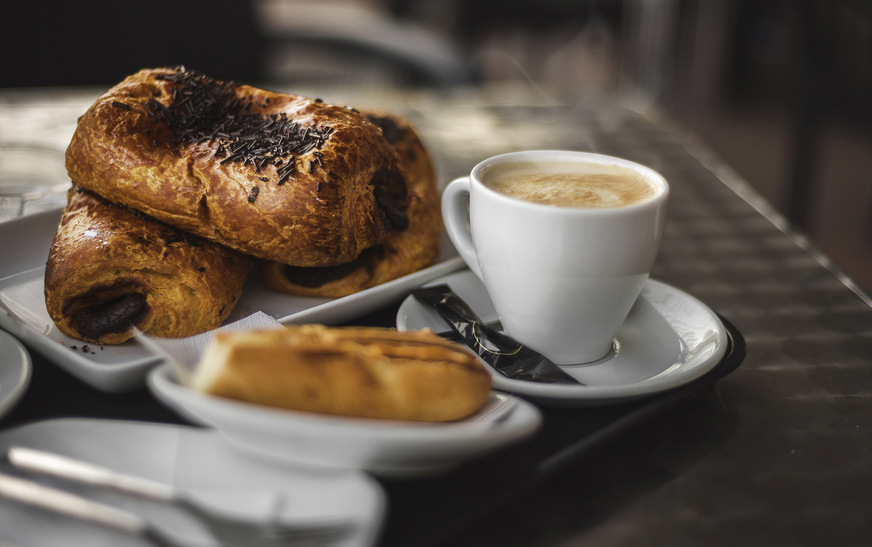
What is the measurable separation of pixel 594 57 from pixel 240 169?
4.75 meters

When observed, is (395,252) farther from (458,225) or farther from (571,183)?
(571,183)

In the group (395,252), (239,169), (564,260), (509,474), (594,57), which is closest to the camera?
(509,474)

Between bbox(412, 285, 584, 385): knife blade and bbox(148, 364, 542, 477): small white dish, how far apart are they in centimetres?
18

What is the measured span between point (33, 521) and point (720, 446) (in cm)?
58

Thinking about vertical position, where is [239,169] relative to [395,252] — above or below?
above

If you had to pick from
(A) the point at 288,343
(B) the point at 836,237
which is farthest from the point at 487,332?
(B) the point at 836,237

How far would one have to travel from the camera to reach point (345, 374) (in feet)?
1.89

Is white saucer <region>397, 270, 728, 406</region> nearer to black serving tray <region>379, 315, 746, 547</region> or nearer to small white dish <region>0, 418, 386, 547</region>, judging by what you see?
black serving tray <region>379, 315, 746, 547</region>

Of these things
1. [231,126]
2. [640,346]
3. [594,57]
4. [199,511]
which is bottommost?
[594,57]

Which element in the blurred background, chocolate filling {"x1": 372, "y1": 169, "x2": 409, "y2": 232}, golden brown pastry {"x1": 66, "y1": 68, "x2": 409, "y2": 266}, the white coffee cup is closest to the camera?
the white coffee cup

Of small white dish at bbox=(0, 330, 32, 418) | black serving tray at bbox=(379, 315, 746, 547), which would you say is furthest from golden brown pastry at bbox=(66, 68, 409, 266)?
black serving tray at bbox=(379, 315, 746, 547)

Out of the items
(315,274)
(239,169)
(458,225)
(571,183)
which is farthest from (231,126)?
(571,183)

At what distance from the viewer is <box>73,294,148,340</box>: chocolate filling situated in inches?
32.8

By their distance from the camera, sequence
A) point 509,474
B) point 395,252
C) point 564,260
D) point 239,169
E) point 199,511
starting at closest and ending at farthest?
point 199,511 → point 509,474 → point 564,260 → point 239,169 → point 395,252
